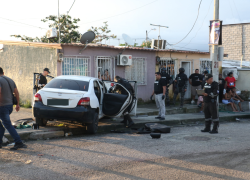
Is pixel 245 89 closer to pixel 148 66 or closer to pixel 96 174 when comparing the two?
pixel 148 66

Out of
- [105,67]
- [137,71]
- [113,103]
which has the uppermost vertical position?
[105,67]

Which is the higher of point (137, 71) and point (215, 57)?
point (215, 57)

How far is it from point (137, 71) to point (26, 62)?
514cm

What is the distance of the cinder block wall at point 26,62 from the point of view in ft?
41.1

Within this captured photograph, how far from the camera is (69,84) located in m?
8.20

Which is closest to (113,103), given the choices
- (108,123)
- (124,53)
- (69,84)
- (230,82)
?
(108,123)

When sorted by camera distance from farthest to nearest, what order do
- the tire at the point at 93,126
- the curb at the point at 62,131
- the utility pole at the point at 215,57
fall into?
the utility pole at the point at 215,57, the tire at the point at 93,126, the curb at the point at 62,131

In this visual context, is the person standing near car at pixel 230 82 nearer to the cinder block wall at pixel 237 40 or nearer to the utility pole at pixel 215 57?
the utility pole at pixel 215 57

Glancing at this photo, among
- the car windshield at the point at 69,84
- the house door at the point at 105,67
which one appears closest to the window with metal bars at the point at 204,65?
the house door at the point at 105,67

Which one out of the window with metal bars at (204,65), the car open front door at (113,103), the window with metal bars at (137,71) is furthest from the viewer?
the window with metal bars at (204,65)

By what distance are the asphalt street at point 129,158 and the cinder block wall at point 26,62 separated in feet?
18.6

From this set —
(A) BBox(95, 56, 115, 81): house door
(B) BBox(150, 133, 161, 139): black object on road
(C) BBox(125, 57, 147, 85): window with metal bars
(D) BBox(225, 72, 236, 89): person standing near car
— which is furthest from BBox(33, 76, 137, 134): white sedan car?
(D) BBox(225, 72, 236, 89): person standing near car

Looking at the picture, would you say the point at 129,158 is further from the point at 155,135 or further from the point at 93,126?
the point at 93,126

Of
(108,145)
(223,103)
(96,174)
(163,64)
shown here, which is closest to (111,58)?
(163,64)
